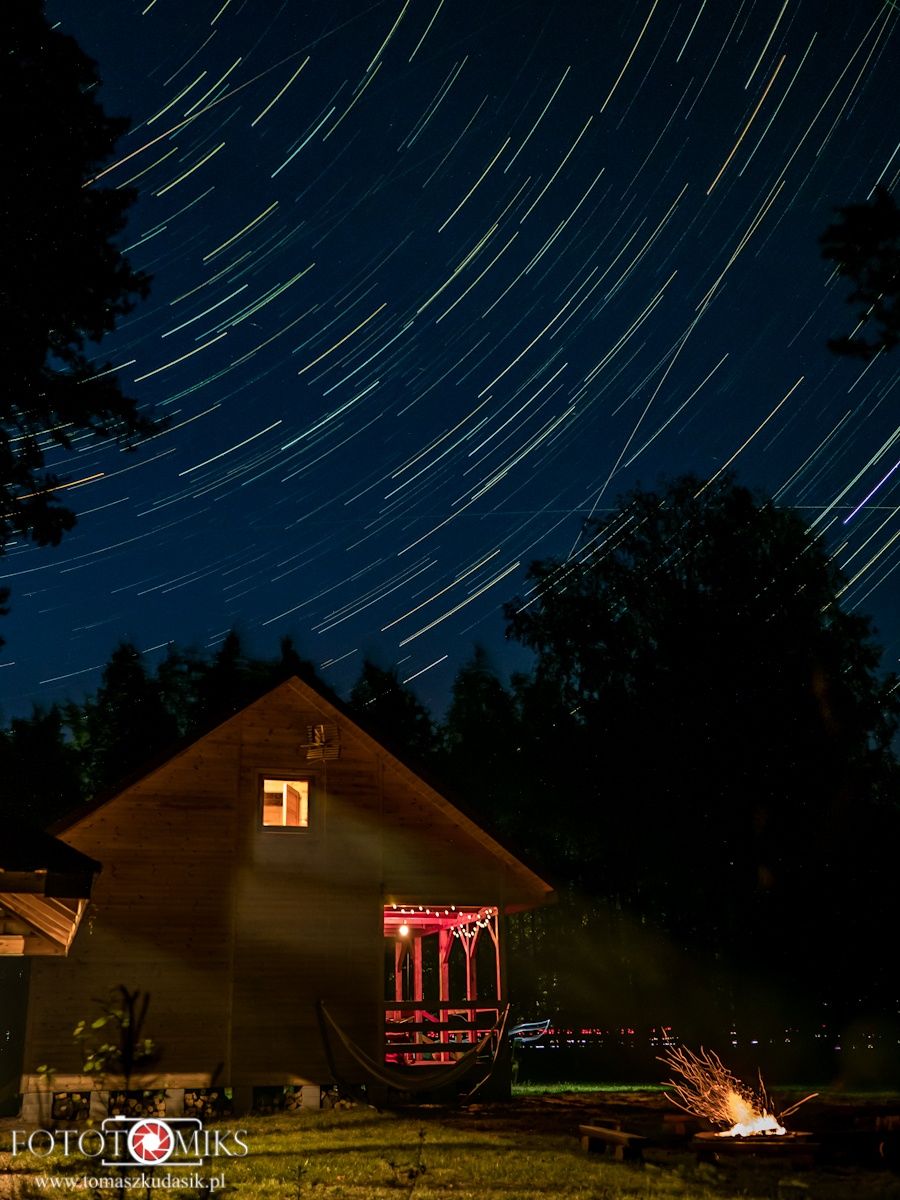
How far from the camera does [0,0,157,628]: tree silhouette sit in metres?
11.2

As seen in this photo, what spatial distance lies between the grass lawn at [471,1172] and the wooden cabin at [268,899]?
2.53 m

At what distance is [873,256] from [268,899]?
11.4 m

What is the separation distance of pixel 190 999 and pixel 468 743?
90.0 feet

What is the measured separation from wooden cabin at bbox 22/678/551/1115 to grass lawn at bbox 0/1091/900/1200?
2532 millimetres

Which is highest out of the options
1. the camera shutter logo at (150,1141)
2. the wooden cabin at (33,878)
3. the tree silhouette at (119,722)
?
the tree silhouette at (119,722)

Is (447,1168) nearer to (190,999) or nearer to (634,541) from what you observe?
(190,999)

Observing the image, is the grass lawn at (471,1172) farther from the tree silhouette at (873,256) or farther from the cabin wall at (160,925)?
the tree silhouette at (873,256)

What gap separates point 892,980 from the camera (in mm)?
26438

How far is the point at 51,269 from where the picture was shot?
11516 mm

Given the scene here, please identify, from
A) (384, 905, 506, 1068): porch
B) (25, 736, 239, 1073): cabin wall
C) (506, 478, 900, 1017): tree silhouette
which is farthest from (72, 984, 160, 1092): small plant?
(506, 478, 900, 1017): tree silhouette

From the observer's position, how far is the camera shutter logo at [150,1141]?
7.05 metres

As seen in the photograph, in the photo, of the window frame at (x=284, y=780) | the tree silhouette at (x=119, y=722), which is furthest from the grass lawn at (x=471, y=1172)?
the tree silhouette at (x=119, y=722)

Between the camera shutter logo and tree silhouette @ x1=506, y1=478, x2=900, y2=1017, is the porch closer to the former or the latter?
the camera shutter logo

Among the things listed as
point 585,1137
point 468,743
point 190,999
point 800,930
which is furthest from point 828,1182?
point 468,743
